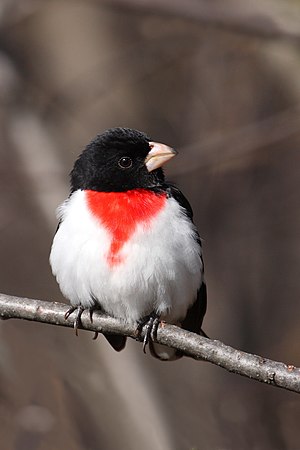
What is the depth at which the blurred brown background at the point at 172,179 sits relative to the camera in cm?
733

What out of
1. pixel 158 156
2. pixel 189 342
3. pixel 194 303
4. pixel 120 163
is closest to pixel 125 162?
pixel 120 163

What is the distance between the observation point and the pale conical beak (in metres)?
5.66

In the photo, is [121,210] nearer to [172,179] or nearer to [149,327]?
[149,327]

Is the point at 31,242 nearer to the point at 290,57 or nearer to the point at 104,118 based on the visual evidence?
the point at 104,118

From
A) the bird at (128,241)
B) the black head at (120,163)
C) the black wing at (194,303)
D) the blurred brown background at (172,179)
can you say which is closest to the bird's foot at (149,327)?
the bird at (128,241)

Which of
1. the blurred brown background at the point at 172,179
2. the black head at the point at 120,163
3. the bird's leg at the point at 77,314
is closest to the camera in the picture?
the bird's leg at the point at 77,314

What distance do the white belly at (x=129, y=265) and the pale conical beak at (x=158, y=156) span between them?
0.33 m

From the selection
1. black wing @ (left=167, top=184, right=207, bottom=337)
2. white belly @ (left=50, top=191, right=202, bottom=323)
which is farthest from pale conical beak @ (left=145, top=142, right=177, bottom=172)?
white belly @ (left=50, top=191, right=202, bottom=323)

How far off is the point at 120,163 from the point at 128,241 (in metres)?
0.63

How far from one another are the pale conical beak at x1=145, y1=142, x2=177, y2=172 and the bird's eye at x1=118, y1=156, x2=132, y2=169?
99 mm

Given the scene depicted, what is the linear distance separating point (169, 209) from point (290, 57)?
10.6ft

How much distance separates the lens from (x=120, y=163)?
5.70 meters

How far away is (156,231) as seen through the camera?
5.30 metres

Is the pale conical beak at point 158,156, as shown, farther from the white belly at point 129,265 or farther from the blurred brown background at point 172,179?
the blurred brown background at point 172,179
